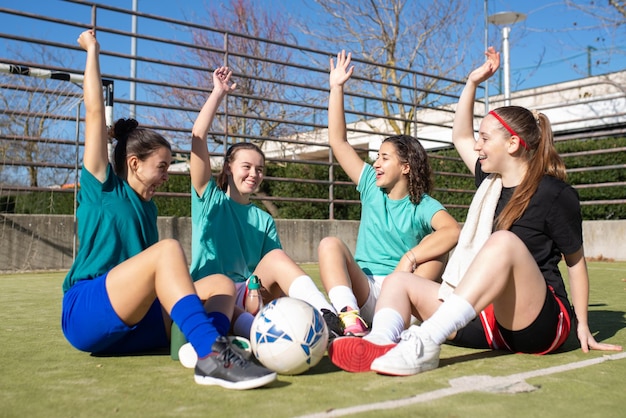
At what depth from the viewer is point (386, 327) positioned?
116 inches

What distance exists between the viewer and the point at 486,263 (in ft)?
9.03

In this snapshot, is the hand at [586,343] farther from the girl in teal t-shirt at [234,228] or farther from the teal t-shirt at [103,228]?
the teal t-shirt at [103,228]

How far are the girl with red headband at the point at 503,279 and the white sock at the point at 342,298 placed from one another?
0.26 metres

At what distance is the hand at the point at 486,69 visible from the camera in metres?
3.91

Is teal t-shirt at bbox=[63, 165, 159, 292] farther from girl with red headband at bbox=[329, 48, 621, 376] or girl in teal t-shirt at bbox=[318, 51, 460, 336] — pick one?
girl in teal t-shirt at bbox=[318, 51, 460, 336]

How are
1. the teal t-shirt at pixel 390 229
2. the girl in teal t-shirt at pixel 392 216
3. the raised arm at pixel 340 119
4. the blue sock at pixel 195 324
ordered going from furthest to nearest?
the raised arm at pixel 340 119
the teal t-shirt at pixel 390 229
the girl in teal t-shirt at pixel 392 216
the blue sock at pixel 195 324

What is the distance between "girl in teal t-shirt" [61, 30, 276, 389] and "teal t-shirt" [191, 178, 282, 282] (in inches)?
22.3

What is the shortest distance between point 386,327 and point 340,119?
1.76 metres

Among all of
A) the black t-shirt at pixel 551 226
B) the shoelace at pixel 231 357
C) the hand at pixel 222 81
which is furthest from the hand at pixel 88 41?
the black t-shirt at pixel 551 226

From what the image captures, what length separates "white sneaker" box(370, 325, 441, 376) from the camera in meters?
2.64

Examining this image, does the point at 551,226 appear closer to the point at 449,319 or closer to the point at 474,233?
the point at 474,233

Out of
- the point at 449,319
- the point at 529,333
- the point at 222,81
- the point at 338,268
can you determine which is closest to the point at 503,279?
the point at 449,319

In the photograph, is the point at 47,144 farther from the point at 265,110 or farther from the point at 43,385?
the point at 265,110

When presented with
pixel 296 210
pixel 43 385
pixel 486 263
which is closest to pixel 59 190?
pixel 296 210
